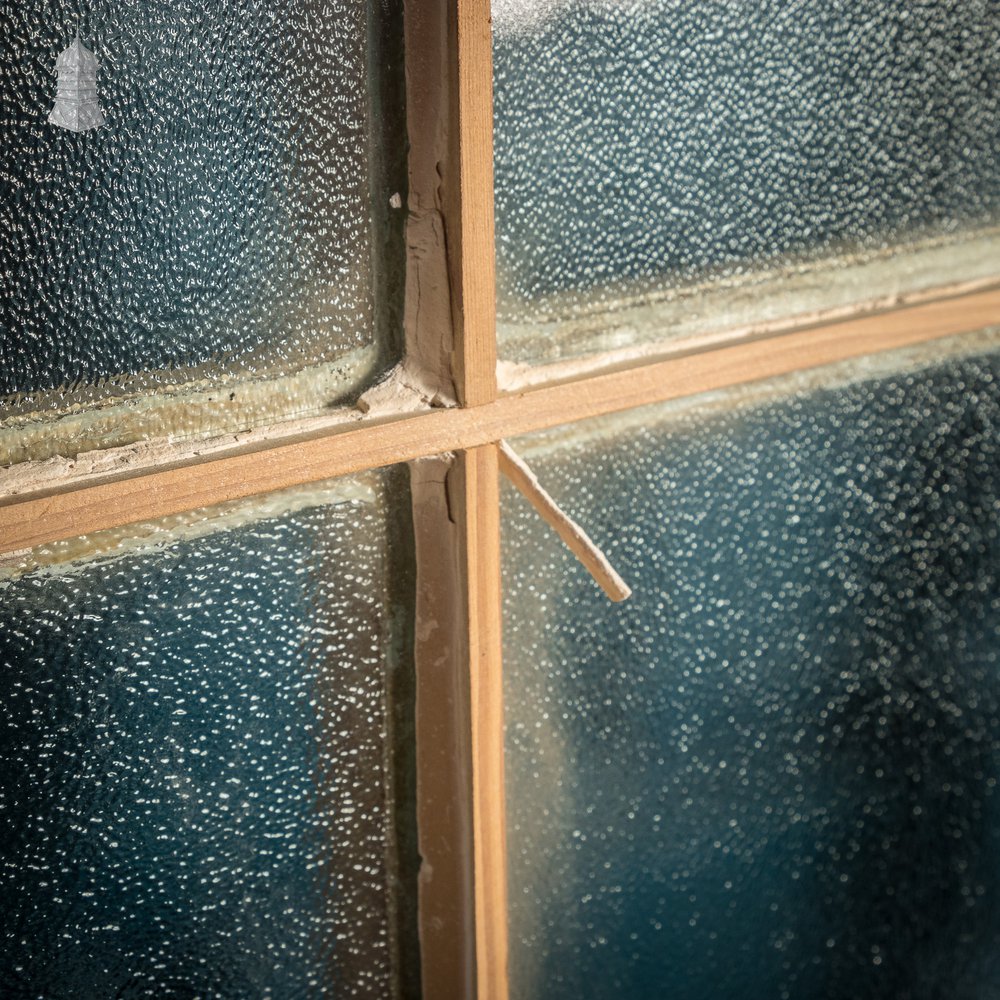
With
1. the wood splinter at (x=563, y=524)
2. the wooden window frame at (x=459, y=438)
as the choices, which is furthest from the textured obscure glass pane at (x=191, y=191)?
the wood splinter at (x=563, y=524)

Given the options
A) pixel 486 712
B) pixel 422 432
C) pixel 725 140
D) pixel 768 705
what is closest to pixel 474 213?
pixel 422 432

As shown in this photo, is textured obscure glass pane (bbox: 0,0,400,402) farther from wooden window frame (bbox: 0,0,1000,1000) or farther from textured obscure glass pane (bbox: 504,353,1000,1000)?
textured obscure glass pane (bbox: 504,353,1000,1000)

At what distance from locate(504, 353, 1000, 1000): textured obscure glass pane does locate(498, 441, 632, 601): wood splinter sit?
0.04 m

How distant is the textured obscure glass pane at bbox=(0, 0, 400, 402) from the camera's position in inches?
24.8

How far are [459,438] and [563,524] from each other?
0.33 feet

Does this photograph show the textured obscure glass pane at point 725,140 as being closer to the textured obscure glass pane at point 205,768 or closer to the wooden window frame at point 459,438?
the wooden window frame at point 459,438

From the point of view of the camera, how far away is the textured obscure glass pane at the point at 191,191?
2.06 feet

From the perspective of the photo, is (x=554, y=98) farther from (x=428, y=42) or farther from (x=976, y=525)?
(x=976, y=525)

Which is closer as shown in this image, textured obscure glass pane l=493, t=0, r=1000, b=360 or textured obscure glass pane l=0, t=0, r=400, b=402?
textured obscure glass pane l=0, t=0, r=400, b=402

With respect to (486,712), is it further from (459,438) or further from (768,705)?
(768,705)

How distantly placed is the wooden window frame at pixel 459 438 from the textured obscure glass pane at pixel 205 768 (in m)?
0.05

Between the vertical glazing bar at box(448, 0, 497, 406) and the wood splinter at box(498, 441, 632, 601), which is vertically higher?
the vertical glazing bar at box(448, 0, 497, 406)

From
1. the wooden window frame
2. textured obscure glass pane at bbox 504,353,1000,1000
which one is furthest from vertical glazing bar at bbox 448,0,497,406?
textured obscure glass pane at bbox 504,353,1000,1000

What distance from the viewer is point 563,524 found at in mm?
798
